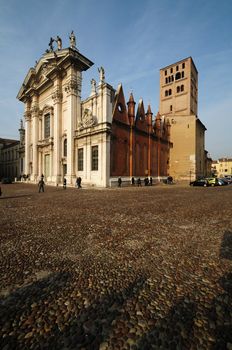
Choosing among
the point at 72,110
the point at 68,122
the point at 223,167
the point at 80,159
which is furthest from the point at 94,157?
the point at 223,167

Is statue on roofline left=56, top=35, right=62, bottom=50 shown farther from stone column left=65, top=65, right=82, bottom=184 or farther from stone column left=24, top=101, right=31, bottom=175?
stone column left=24, top=101, right=31, bottom=175

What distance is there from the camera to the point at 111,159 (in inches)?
976

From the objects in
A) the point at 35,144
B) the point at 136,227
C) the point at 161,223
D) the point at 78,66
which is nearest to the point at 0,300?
the point at 136,227

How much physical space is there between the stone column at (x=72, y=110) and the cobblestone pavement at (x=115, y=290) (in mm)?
22074

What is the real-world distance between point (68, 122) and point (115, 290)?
2694 centimetres

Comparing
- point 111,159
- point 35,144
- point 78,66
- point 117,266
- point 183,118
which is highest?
point 78,66

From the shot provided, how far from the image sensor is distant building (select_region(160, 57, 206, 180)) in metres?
40.1

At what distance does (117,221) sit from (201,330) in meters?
4.66

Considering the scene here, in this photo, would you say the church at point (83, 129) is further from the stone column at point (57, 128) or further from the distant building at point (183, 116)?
the distant building at point (183, 116)

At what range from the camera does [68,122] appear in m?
27.0

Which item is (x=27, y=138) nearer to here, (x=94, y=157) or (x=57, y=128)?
(x=57, y=128)

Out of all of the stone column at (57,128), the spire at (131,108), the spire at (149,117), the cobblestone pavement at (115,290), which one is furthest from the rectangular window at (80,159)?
the cobblestone pavement at (115,290)

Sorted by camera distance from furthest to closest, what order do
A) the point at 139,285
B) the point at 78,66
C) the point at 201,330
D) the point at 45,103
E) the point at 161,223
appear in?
the point at 45,103 < the point at 78,66 < the point at 161,223 < the point at 139,285 < the point at 201,330

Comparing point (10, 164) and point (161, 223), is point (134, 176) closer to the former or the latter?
point (161, 223)
